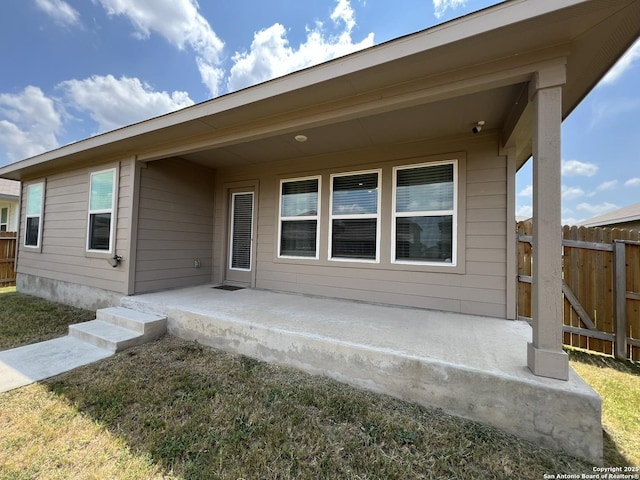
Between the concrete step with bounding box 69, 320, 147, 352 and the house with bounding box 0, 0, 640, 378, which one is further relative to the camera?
the concrete step with bounding box 69, 320, 147, 352

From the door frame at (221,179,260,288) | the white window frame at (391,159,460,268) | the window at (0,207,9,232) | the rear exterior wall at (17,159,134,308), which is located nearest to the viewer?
the white window frame at (391,159,460,268)

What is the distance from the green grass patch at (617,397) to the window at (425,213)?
5.78 ft

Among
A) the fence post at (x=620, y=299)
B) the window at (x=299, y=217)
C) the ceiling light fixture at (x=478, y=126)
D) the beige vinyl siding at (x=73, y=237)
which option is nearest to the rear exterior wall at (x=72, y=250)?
the beige vinyl siding at (x=73, y=237)

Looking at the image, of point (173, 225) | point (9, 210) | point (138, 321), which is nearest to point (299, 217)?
point (173, 225)

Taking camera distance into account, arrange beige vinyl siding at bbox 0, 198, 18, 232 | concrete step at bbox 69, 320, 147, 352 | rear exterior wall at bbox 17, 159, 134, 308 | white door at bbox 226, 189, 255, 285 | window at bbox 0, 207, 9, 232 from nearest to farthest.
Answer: concrete step at bbox 69, 320, 147, 352 < rear exterior wall at bbox 17, 159, 134, 308 < white door at bbox 226, 189, 255, 285 < beige vinyl siding at bbox 0, 198, 18, 232 < window at bbox 0, 207, 9, 232

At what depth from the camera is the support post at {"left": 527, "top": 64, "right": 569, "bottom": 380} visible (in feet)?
6.19

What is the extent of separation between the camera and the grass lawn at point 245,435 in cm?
158

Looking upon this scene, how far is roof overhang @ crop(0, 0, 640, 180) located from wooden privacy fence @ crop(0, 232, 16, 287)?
5.95 meters

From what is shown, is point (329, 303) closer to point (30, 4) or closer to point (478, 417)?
point (478, 417)

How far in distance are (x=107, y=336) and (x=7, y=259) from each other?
7.31 m

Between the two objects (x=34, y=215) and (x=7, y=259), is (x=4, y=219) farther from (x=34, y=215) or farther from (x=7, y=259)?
(x=34, y=215)

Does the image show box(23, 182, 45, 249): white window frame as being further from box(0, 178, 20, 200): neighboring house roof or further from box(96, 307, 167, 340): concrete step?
box(0, 178, 20, 200): neighboring house roof

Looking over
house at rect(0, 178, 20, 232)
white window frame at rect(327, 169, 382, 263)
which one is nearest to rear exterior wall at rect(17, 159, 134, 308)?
white window frame at rect(327, 169, 382, 263)

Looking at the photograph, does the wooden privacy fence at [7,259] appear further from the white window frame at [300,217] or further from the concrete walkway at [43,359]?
the white window frame at [300,217]
